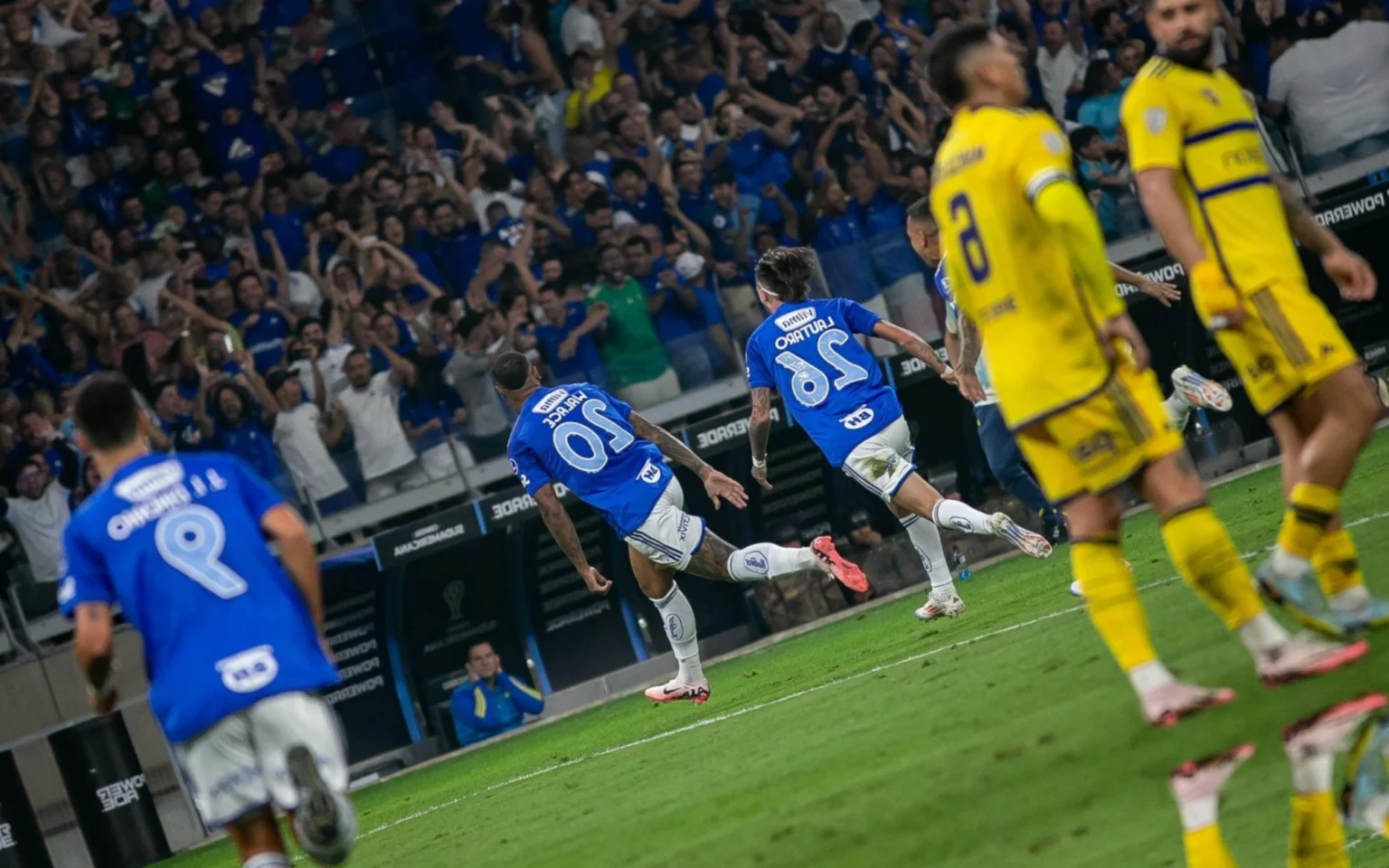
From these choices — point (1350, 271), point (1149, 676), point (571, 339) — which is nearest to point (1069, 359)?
point (1149, 676)

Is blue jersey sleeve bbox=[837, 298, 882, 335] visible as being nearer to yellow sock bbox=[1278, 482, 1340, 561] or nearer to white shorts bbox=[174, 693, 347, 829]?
yellow sock bbox=[1278, 482, 1340, 561]

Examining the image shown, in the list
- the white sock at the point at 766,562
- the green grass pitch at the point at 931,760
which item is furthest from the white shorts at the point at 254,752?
the white sock at the point at 766,562

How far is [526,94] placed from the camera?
19.1m

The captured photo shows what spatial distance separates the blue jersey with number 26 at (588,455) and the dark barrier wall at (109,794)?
573 cm

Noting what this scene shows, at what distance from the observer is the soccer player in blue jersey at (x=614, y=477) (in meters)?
12.0

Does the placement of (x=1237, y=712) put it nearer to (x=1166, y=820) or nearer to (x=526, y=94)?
(x=1166, y=820)

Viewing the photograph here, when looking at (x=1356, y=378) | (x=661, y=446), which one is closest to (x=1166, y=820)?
(x=1356, y=378)

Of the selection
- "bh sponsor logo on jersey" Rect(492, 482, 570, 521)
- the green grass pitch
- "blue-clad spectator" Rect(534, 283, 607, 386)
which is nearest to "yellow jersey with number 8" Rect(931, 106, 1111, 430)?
the green grass pitch

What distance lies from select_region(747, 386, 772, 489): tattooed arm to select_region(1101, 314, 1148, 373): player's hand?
6753 mm

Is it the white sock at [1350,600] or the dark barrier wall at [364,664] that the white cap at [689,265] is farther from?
the white sock at [1350,600]

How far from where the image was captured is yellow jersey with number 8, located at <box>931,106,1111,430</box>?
5.88 m

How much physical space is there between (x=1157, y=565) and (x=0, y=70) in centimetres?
1221

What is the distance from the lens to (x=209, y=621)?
6.08 meters

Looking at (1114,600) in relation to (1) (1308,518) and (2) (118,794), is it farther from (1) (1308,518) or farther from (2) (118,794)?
(2) (118,794)
